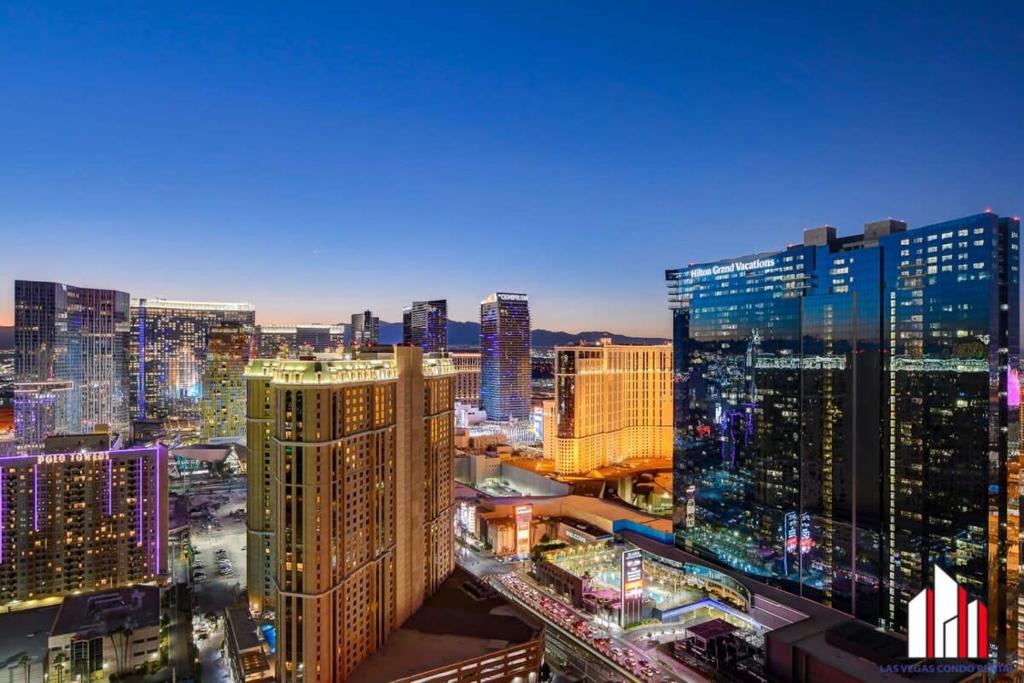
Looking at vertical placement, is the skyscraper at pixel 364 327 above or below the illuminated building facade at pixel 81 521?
above

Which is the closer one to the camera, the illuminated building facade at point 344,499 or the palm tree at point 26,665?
the illuminated building facade at point 344,499

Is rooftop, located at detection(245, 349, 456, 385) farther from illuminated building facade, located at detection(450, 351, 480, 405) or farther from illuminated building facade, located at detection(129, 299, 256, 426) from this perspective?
illuminated building facade, located at detection(129, 299, 256, 426)

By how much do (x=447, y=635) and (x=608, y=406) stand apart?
53.8 meters

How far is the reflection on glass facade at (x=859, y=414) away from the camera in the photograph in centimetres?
3331

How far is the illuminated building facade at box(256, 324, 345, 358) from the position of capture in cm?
15200

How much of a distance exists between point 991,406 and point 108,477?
58591 mm

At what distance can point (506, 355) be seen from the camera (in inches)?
4938

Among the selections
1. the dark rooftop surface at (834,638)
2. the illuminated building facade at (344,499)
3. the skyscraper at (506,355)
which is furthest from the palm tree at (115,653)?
the skyscraper at (506,355)

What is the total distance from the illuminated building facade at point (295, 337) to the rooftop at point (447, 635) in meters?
110

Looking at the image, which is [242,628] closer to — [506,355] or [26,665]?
[26,665]

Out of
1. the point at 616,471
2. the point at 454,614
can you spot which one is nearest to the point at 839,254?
the point at 454,614

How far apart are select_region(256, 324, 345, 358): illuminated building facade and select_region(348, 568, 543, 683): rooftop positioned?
110 metres

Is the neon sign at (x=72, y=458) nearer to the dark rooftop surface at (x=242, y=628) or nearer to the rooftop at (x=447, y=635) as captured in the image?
the dark rooftop surface at (x=242, y=628)

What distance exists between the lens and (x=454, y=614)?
36688 millimetres
